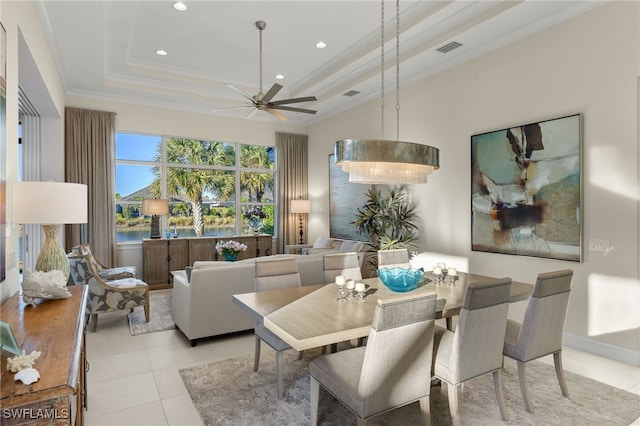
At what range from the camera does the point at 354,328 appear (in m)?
2.00

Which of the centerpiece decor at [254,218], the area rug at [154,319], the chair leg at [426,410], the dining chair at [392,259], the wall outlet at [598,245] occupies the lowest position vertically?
the area rug at [154,319]

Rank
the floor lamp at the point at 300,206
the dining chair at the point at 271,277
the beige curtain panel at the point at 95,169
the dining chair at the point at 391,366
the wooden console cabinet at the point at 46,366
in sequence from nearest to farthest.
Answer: the wooden console cabinet at the point at 46,366 < the dining chair at the point at 391,366 < the dining chair at the point at 271,277 < the beige curtain panel at the point at 95,169 < the floor lamp at the point at 300,206

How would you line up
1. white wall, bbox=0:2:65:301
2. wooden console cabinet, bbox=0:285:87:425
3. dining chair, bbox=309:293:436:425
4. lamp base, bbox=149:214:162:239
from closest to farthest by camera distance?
wooden console cabinet, bbox=0:285:87:425, dining chair, bbox=309:293:436:425, white wall, bbox=0:2:65:301, lamp base, bbox=149:214:162:239

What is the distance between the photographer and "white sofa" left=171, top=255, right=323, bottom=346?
3.64 m

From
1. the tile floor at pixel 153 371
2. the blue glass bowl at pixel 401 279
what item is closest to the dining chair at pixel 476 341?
the blue glass bowl at pixel 401 279

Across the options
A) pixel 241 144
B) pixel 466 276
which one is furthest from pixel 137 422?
pixel 241 144

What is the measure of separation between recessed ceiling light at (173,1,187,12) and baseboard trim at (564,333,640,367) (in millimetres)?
5259

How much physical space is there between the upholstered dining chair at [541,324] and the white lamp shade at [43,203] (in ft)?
10.0

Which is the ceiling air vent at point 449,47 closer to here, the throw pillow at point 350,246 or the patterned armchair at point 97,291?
the throw pillow at point 350,246

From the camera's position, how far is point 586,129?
3520mm

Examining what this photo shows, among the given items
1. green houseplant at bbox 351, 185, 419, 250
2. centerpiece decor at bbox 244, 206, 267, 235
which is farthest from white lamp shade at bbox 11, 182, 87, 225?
centerpiece decor at bbox 244, 206, 267, 235

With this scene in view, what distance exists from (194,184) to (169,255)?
155 centimetres

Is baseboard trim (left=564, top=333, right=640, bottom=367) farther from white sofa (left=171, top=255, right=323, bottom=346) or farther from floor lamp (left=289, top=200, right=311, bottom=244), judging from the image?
floor lamp (left=289, top=200, right=311, bottom=244)

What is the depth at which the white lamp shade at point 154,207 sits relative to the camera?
20.2 ft
